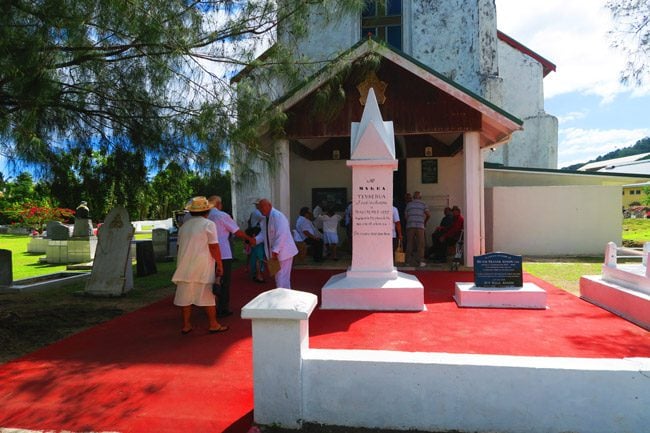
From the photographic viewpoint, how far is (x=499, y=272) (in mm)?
7312

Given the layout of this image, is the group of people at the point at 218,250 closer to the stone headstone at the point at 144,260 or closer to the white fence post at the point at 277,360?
the white fence post at the point at 277,360

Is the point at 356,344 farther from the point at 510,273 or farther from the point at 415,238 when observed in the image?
the point at 415,238

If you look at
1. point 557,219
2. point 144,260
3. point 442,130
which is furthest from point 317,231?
point 557,219

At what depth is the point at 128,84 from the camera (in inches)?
263

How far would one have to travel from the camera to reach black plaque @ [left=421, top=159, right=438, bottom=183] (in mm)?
15219

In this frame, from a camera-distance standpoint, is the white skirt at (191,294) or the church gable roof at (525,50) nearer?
the white skirt at (191,294)

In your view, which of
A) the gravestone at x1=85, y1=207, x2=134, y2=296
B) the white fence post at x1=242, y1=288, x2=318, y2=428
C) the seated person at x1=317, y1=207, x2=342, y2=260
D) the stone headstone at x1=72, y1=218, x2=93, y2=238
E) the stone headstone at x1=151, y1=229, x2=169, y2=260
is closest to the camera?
the white fence post at x1=242, y1=288, x2=318, y2=428

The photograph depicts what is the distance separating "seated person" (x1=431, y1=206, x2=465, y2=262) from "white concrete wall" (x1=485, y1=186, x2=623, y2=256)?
2.80m

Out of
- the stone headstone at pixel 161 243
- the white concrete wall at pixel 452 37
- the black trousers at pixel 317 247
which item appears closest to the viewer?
the black trousers at pixel 317 247

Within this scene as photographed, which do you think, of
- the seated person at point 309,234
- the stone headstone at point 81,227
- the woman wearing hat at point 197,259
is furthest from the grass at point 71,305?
the stone headstone at point 81,227

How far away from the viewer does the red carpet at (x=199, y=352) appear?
359 centimetres

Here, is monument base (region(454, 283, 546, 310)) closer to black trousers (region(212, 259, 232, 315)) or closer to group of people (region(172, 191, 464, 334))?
group of people (region(172, 191, 464, 334))

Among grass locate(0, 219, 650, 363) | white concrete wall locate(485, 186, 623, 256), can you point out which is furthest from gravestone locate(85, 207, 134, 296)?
white concrete wall locate(485, 186, 623, 256)

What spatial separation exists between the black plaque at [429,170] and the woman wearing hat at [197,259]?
10.8 m
